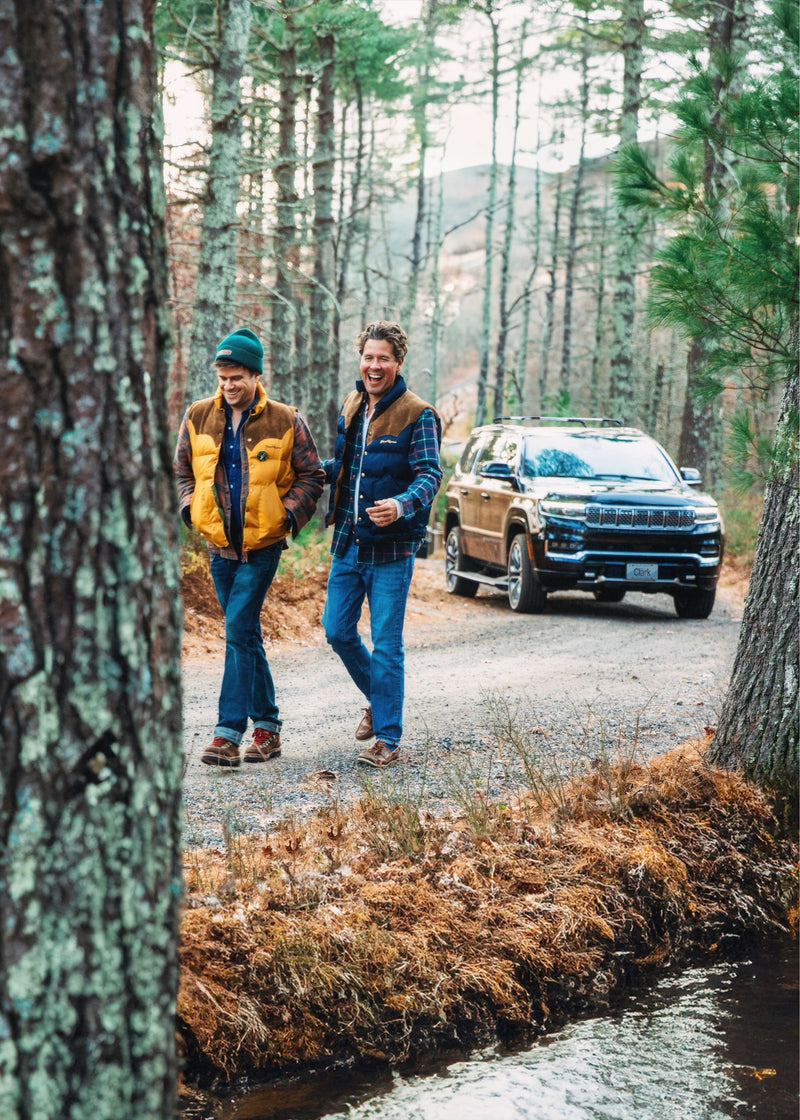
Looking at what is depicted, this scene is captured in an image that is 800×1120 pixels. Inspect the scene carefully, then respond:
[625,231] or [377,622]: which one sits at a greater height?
[625,231]

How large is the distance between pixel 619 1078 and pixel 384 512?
8.90ft

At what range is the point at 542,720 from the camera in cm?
734

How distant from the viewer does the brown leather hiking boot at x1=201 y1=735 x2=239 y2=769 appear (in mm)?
5902

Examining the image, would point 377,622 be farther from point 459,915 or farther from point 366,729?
point 459,915

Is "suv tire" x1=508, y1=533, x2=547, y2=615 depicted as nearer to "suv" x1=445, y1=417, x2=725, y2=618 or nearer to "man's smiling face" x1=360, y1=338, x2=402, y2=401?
"suv" x1=445, y1=417, x2=725, y2=618

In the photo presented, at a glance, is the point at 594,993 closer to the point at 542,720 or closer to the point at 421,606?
the point at 542,720

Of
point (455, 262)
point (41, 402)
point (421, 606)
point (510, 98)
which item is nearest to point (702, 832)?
point (41, 402)

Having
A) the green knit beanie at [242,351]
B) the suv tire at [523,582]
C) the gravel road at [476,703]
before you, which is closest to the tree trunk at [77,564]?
the gravel road at [476,703]

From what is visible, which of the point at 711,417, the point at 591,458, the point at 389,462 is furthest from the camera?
the point at 711,417

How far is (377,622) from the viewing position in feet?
19.4

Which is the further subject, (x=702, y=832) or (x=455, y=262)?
(x=455, y=262)

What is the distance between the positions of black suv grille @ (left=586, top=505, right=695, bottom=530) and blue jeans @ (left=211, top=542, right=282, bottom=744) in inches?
250

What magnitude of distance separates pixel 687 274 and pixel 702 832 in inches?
107

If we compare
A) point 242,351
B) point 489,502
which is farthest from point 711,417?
point 242,351
